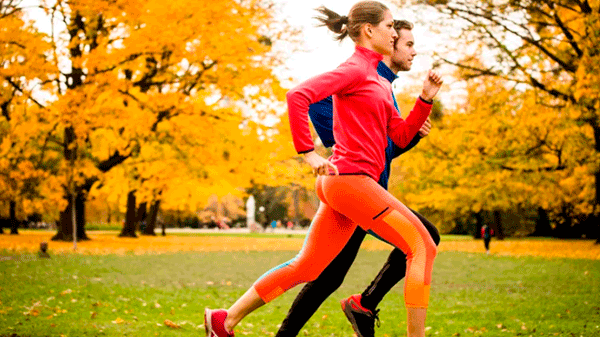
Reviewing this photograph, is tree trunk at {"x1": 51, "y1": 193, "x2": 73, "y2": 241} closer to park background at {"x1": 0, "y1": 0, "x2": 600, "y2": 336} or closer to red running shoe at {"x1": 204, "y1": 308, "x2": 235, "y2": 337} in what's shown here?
park background at {"x1": 0, "y1": 0, "x2": 600, "y2": 336}

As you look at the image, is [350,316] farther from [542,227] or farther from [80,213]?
[542,227]

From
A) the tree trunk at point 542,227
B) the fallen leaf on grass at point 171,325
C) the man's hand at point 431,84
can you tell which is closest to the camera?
the man's hand at point 431,84

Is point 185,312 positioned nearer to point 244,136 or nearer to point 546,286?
point 546,286

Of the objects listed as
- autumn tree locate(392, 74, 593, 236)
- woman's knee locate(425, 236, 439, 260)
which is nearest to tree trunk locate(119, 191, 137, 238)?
autumn tree locate(392, 74, 593, 236)

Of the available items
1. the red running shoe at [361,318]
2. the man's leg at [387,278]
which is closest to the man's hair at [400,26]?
the man's leg at [387,278]

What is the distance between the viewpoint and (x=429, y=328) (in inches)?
229

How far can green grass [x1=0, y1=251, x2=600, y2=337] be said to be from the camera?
18.8ft

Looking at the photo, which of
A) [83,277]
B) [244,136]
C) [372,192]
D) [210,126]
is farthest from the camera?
[244,136]

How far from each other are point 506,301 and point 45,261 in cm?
994

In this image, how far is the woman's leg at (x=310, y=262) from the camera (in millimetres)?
3619

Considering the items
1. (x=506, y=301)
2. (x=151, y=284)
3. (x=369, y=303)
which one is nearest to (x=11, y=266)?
(x=151, y=284)

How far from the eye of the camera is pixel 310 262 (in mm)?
3645

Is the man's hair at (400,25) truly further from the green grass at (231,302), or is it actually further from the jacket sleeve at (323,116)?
the green grass at (231,302)

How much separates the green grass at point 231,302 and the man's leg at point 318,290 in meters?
1.79
